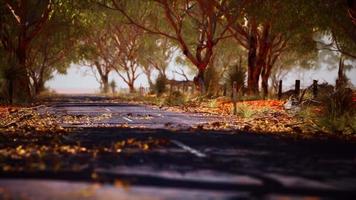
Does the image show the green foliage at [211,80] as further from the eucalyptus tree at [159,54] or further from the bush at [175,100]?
the eucalyptus tree at [159,54]

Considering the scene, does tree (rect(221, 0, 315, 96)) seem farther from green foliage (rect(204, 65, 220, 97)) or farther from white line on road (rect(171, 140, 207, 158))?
white line on road (rect(171, 140, 207, 158))

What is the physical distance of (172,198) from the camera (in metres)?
5.87

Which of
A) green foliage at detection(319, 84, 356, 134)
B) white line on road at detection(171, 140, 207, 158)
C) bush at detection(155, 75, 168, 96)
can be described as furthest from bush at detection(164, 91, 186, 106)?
white line on road at detection(171, 140, 207, 158)

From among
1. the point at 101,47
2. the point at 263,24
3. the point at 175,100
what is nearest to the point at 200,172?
the point at 175,100

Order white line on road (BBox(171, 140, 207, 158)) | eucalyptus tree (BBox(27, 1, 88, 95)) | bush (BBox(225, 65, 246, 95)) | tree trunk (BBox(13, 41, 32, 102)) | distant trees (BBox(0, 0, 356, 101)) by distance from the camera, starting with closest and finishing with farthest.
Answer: white line on road (BBox(171, 140, 207, 158)), distant trees (BBox(0, 0, 356, 101)), tree trunk (BBox(13, 41, 32, 102)), eucalyptus tree (BBox(27, 1, 88, 95)), bush (BBox(225, 65, 246, 95))

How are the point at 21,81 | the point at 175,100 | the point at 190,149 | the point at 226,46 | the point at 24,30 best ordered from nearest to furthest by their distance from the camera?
1. the point at 190,149
2. the point at 21,81
3. the point at 175,100
4. the point at 24,30
5. the point at 226,46

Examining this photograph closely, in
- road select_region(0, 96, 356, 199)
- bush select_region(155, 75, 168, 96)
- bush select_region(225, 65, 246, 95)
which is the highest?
bush select_region(225, 65, 246, 95)

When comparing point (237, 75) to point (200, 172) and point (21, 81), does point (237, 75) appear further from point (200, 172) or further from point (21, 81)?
point (200, 172)

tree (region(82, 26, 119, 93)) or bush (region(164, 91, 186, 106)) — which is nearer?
bush (region(164, 91, 186, 106))

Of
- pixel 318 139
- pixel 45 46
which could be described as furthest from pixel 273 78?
pixel 318 139

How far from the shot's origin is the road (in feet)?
20.2

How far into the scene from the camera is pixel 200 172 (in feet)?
24.6

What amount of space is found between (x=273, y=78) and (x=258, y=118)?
51107mm

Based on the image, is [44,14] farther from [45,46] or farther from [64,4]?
[45,46]
